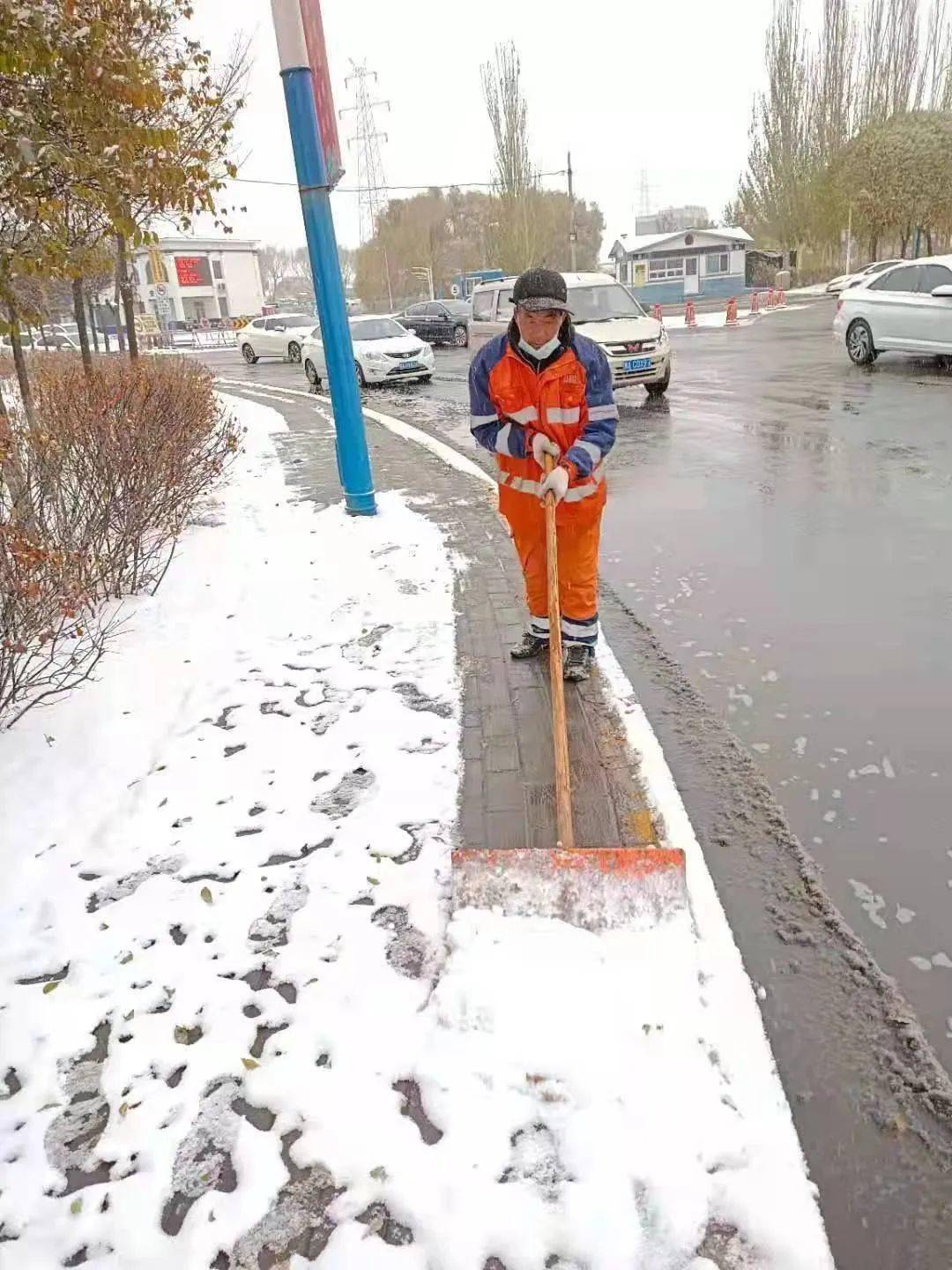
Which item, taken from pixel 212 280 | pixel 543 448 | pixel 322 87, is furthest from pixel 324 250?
pixel 212 280

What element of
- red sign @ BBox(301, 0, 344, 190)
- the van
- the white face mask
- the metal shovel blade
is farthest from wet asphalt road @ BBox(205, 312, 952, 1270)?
the van

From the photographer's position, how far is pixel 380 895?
2627mm

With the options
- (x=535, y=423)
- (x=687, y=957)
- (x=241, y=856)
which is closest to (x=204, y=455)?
(x=535, y=423)

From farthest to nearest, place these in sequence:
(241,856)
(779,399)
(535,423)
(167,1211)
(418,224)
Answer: (418,224), (779,399), (535,423), (241,856), (167,1211)

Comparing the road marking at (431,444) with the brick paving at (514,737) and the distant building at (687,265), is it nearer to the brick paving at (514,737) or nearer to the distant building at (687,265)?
the brick paving at (514,737)

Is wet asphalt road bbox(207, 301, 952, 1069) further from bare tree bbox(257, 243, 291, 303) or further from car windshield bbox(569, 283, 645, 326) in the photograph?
bare tree bbox(257, 243, 291, 303)

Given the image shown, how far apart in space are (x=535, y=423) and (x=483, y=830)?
1693 mm

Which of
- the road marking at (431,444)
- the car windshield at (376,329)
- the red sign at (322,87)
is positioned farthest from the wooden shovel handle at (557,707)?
the car windshield at (376,329)

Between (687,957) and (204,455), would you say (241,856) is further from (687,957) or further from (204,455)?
(204,455)

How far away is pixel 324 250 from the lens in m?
5.88

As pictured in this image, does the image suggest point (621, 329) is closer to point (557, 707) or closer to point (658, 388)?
point (658, 388)

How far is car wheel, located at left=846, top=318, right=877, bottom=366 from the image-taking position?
43.1 feet

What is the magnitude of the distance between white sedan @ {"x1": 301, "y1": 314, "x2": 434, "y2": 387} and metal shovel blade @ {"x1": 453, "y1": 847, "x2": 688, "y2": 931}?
1486 centimetres

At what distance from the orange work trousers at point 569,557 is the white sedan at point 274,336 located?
940 inches
